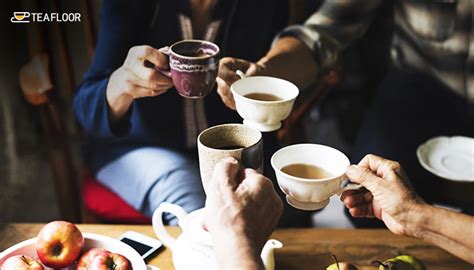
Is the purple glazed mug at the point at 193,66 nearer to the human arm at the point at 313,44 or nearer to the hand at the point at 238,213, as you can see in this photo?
the human arm at the point at 313,44

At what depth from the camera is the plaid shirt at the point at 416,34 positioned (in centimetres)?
141

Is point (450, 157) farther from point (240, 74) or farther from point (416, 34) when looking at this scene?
point (240, 74)

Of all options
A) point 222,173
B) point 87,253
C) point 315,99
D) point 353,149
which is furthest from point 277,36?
point 87,253

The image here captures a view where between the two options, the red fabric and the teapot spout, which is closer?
the teapot spout

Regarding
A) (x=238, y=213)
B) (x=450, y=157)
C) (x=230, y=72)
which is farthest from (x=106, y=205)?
(x=450, y=157)

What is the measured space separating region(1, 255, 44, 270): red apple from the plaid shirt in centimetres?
73

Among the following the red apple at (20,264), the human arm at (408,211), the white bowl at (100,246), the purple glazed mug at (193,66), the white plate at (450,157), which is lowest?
the white plate at (450,157)

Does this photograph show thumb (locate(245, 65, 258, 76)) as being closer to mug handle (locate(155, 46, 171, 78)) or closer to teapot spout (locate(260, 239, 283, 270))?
mug handle (locate(155, 46, 171, 78))

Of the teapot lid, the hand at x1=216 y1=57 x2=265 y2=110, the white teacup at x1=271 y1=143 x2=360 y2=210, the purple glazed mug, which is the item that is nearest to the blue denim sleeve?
the purple glazed mug

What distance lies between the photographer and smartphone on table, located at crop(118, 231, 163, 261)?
1.20 metres

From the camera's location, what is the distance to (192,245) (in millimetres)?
1118

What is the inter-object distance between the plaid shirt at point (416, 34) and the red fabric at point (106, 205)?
0.55 metres

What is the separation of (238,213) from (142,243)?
1.21 feet

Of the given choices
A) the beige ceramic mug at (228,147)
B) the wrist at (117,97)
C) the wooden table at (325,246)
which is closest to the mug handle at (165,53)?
the wrist at (117,97)
